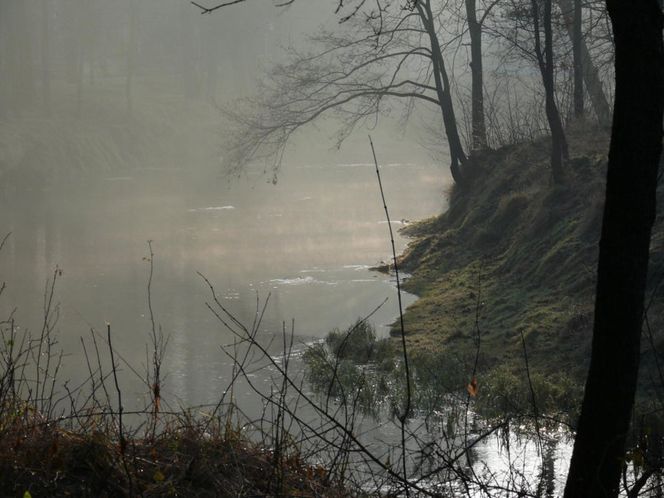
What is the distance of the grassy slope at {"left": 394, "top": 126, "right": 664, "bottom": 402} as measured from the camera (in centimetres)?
1009

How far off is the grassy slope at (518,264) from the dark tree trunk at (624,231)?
3.28 metres

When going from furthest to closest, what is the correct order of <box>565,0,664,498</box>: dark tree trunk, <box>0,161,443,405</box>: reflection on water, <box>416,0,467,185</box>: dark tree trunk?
<box>416,0,467,185</box>: dark tree trunk
<box>0,161,443,405</box>: reflection on water
<box>565,0,664,498</box>: dark tree trunk

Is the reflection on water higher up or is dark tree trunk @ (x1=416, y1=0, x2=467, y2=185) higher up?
dark tree trunk @ (x1=416, y1=0, x2=467, y2=185)

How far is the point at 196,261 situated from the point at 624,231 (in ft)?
49.0

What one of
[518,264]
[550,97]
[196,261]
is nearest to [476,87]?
[550,97]

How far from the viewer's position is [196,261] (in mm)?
18172

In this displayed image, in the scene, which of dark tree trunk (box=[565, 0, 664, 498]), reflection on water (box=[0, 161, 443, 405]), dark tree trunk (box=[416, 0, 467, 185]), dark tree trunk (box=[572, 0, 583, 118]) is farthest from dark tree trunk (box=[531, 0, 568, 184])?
dark tree trunk (box=[565, 0, 664, 498])

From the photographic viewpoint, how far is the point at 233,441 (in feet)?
15.9

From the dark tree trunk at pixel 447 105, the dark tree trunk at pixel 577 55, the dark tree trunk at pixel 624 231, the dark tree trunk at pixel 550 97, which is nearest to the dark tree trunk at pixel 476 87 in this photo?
the dark tree trunk at pixel 447 105

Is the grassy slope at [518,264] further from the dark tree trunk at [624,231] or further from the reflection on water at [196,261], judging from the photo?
the dark tree trunk at [624,231]

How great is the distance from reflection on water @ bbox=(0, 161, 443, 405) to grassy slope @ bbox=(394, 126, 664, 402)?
0.94 meters

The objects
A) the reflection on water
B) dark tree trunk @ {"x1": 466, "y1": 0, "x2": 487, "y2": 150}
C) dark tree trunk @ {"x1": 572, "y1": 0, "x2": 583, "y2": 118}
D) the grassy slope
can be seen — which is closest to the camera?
the grassy slope

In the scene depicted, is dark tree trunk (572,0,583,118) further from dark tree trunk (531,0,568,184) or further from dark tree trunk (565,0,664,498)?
dark tree trunk (565,0,664,498)

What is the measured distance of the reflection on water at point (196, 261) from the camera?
12.1 m
